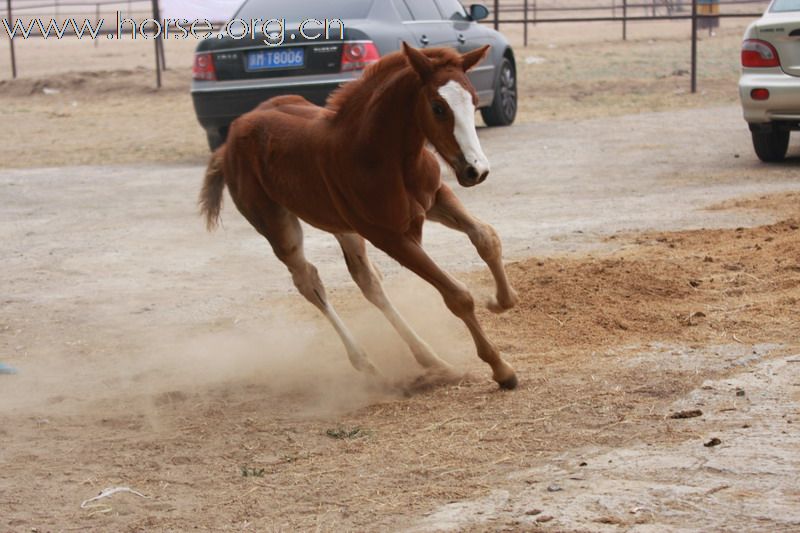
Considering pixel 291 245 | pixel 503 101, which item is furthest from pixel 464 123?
pixel 503 101

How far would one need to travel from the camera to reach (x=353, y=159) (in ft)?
18.4

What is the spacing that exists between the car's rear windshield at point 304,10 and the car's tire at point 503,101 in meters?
2.92

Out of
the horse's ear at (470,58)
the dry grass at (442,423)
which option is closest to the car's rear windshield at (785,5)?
the dry grass at (442,423)

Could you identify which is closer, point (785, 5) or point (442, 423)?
point (442, 423)

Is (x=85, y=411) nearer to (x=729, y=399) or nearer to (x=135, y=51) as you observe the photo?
(x=729, y=399)

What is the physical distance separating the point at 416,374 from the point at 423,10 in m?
8.41

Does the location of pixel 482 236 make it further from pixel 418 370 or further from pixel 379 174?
pixel 418 370

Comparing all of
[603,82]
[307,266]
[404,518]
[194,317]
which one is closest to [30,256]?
[194,317]

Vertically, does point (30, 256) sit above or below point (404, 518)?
below

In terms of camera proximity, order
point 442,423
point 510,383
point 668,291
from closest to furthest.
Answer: point 442,423 → point 510,383 → point 668,291

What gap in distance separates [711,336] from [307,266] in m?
2.23

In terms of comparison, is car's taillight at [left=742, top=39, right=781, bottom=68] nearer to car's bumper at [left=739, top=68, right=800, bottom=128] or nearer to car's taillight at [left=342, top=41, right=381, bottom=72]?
car's bumper at [left=739, top=68, right=800, bottom=128]

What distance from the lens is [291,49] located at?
488 inches

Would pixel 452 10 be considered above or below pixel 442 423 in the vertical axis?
above
